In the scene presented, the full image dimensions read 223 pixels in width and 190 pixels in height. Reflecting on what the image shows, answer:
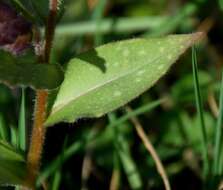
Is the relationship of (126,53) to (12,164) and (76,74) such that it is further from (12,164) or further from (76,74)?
(12,164)

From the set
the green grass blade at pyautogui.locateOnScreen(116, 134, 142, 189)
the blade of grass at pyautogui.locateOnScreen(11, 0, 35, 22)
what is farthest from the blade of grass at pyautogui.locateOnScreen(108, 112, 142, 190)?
the blade of grass at pyautogui.locateOnScreen(11, 0, 35, 22)

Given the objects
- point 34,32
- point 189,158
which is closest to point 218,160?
point 189,158

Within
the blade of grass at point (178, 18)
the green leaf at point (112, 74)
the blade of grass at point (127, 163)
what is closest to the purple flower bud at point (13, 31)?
the green leaf at point (112, 74)

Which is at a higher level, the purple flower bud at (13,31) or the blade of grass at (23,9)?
the blade of grass at (23,9)

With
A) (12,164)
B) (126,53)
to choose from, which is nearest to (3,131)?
(12,164)

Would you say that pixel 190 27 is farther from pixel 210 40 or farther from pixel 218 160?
pixel 218 160

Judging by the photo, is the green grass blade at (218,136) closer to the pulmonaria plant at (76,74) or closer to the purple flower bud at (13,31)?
the pulmonaria plant at (76,74)

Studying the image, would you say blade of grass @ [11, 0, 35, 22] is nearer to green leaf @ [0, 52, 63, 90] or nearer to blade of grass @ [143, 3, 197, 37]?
green leaf @ [0, 52, 63, 90]
